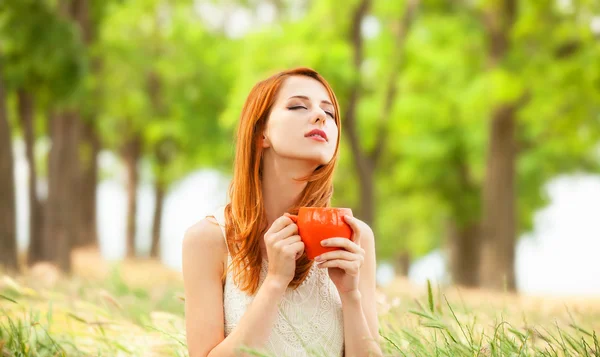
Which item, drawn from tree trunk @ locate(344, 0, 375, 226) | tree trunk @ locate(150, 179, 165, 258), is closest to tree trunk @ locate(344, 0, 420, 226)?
tree trunk @ locate(344, 0, 375, 226)

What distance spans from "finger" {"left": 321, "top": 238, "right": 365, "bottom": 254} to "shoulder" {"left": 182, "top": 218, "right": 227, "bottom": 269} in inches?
20.6

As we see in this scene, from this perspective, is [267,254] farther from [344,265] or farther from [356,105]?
[356,105]

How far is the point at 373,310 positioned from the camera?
9.71ft

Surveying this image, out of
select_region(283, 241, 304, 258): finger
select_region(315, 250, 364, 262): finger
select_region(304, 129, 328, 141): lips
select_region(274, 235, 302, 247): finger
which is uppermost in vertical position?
select_region(304, 129, 328, 141): lips

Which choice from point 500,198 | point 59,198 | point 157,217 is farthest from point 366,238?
point 157,217

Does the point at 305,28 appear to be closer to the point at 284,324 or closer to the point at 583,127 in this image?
the point at 583,127

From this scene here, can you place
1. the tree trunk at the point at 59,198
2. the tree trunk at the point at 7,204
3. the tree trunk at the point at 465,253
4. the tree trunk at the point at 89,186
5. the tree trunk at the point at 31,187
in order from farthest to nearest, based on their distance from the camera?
1. the tree trunk at the point at 465,253
2. the tree trunk at the point at 89,186
3. the tree trunk at the point at 31,187
4. the tree trunk at the point at 59,198
5. the tree trunk at the point at 7,204

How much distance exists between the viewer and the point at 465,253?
21.9 m

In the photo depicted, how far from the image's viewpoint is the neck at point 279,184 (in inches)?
114

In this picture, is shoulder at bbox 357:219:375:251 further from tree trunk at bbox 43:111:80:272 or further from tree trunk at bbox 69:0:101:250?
tree trunk at bbox 69:0:101:250

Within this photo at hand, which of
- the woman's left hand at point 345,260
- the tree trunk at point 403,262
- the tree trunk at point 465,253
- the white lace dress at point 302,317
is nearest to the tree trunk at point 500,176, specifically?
the tree trunk at point 465,253

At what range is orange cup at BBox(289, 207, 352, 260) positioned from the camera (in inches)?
101

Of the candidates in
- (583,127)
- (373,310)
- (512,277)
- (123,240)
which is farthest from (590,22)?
(123,240)

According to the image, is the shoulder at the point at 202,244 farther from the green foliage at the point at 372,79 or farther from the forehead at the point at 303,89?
the green foliage at the point at 372,79
